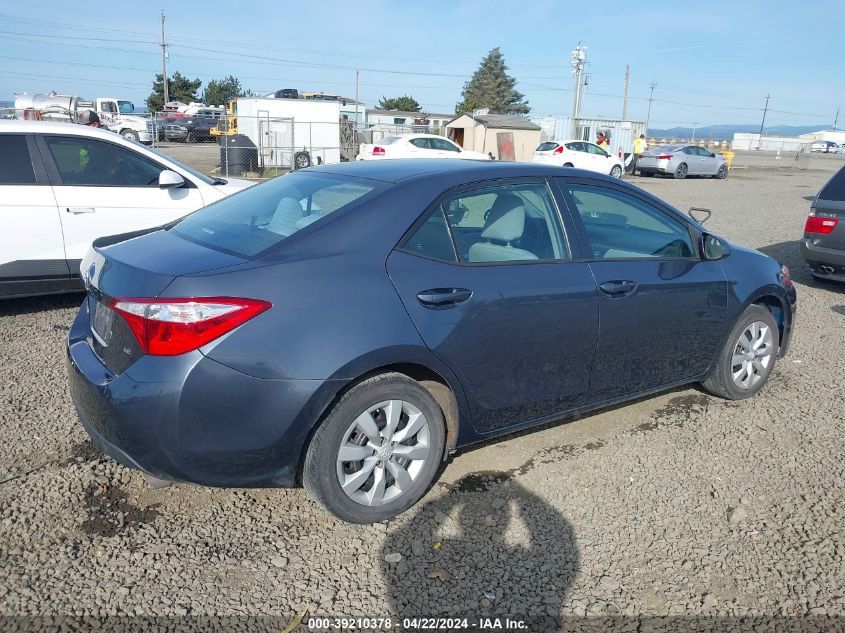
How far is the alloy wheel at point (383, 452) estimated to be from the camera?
9.74ft

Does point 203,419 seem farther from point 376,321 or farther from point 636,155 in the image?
point 636,155

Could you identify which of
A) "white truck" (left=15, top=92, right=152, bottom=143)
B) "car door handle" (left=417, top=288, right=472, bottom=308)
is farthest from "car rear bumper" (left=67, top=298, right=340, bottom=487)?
"white truck" (left=15, top=92, right=152, bottom=143)

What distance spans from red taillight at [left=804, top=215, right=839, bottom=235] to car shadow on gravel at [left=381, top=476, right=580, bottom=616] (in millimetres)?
6143

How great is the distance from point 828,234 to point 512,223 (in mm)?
5806

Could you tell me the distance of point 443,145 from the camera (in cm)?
2262

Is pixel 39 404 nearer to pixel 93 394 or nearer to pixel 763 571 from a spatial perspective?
pixel 93 394

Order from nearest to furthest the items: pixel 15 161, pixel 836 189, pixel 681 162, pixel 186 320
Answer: pixel 186 320 → pixel 15 161 → pixel 836 189 → pixel 681 162

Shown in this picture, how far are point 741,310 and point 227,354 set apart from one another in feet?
11.0

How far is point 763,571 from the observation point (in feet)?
9.49

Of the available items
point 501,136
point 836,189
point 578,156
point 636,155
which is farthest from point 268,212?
point 636,155

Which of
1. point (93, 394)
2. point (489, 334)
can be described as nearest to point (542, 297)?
point (489, 334)

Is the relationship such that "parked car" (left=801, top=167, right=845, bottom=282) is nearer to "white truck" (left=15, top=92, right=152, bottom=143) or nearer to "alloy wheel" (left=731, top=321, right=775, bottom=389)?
"alloy wheel" (left=731, top=321, right=775, bottom=389)

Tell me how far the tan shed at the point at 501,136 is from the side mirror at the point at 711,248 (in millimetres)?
26703

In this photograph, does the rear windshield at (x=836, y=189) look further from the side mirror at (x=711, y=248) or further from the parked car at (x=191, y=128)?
the parked car at (x=191, y=128)
